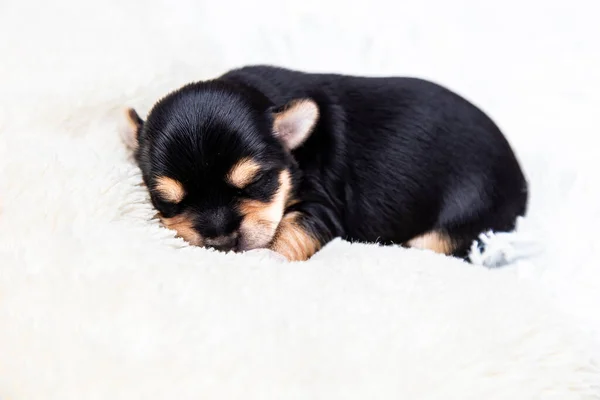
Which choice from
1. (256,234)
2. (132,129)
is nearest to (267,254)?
(256,234)

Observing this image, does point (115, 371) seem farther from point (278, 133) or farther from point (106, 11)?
point (106, 11)

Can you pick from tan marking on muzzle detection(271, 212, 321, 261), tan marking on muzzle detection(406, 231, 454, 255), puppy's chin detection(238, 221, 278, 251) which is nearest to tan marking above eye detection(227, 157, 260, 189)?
puppy's chin detection(238, 221, 278, 251)

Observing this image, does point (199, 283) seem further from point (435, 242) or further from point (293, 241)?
point (435, 242)

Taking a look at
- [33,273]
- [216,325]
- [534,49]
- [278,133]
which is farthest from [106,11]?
[534,49]

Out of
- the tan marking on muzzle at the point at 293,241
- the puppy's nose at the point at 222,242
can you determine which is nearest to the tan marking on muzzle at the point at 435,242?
the tan marking on muzzle at the point at 293,241

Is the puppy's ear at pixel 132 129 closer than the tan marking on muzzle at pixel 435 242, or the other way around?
the puppy's ear at pixel 132 129

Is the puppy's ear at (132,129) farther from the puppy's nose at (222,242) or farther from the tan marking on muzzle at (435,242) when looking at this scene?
the tan marking on muzzle at (435,242)

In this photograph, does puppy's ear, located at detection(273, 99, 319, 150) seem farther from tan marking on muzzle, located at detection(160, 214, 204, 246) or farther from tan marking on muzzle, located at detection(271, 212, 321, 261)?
tan marking on muzzle, located at detection(160, 214, 204, 246)
